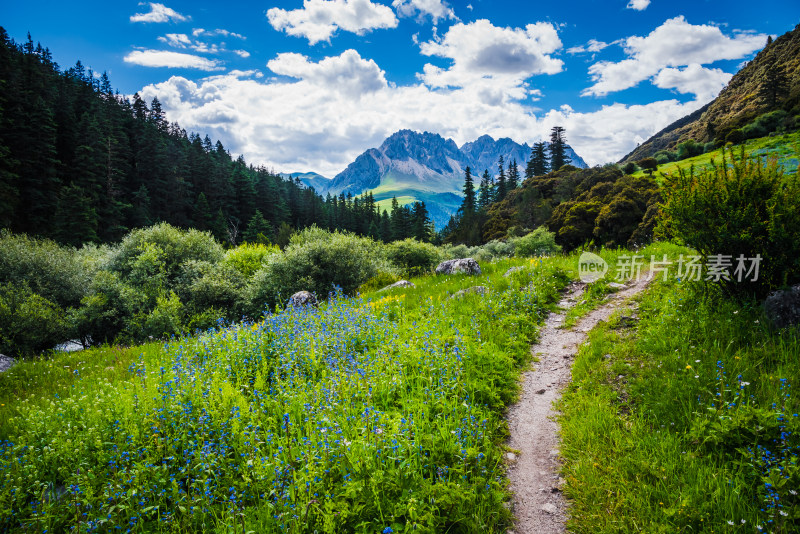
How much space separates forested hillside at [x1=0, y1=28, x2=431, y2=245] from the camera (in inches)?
1658

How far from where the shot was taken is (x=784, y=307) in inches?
210

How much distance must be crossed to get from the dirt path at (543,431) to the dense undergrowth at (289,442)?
0.24 m

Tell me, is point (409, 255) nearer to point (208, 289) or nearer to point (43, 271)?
point (208, 289)

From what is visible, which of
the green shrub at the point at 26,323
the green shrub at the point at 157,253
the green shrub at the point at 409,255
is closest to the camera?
the green shrub at the point at 26,323

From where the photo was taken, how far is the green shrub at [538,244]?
3506 centimetres

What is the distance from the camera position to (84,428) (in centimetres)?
497

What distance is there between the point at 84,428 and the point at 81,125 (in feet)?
230

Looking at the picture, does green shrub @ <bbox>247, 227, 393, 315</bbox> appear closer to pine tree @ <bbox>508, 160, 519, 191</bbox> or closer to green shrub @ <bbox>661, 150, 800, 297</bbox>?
green shrub @ <bbox>661, 150, 800, 297</bbox>

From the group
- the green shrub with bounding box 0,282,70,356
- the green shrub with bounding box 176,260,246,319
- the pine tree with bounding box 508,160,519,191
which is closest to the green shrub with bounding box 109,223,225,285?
the green shrub with bounding box 176,260,246,319

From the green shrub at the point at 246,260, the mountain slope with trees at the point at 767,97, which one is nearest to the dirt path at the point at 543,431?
the green shrub at the point at 246,260

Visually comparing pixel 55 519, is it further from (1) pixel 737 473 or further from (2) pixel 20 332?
(2) pixel 20 332

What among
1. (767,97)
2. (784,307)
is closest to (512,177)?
(767,97)

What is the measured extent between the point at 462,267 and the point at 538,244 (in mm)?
25314

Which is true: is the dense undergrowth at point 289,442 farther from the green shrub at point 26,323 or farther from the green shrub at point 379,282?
the green shrub at point 26,323
